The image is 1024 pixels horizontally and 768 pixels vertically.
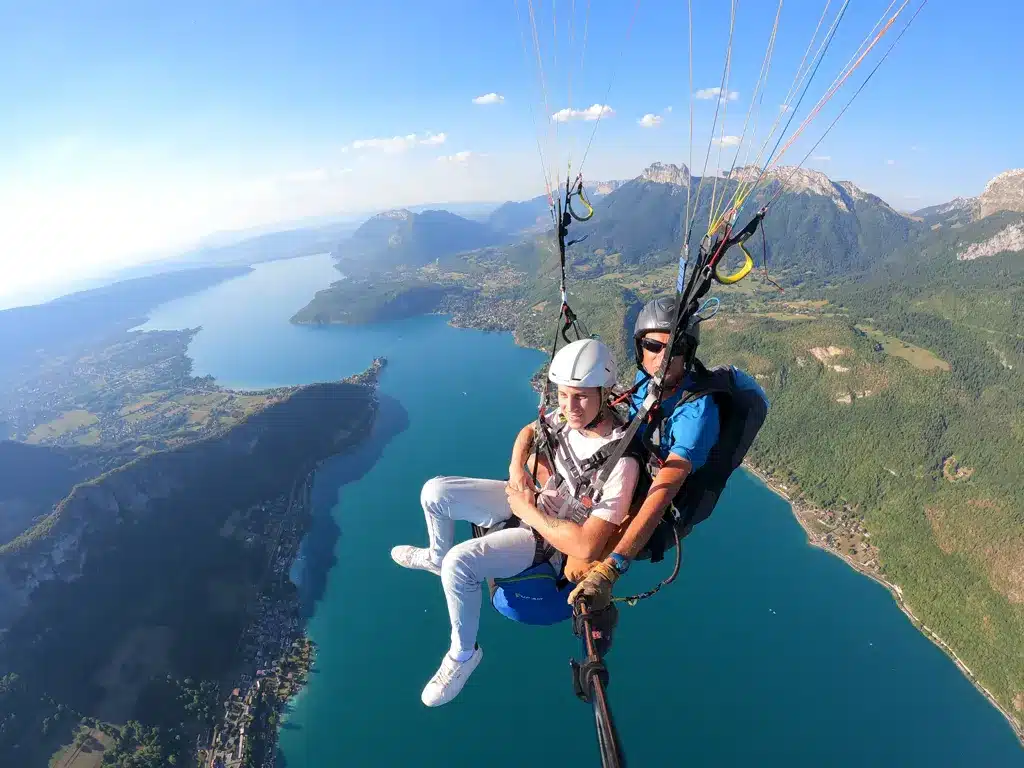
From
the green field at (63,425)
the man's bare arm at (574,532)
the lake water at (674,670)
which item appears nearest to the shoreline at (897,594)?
the lake water at (674,670)

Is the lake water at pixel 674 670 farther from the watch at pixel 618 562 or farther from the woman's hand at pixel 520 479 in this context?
the watch at pixel 618 562

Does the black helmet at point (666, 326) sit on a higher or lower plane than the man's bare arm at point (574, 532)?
higher

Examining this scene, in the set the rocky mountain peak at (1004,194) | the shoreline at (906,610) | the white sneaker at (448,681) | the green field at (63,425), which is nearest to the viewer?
the white sneaker at (448,681)

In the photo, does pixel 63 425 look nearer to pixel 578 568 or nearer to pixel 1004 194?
pixel 578 568

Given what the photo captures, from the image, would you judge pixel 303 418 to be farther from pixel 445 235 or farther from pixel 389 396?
pixel 445 235

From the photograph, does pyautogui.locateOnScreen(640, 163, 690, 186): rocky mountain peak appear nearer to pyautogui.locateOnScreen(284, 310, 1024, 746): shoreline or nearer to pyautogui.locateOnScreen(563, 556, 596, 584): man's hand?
pyautogui.locateOnScreen(284, 310, 1024, 746): shoreline

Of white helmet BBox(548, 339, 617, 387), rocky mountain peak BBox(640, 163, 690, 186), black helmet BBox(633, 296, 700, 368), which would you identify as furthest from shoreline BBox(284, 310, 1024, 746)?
rocky mountain peak BBox(640, 163, 690, 186)

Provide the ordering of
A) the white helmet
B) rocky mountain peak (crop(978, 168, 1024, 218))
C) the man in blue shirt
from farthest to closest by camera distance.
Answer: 1. rocky mountain peak (crop(978, 168, 1024, 218))
2. the white helmet
3. the man in blue shirt

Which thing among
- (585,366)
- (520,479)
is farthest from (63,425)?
(585,366)
